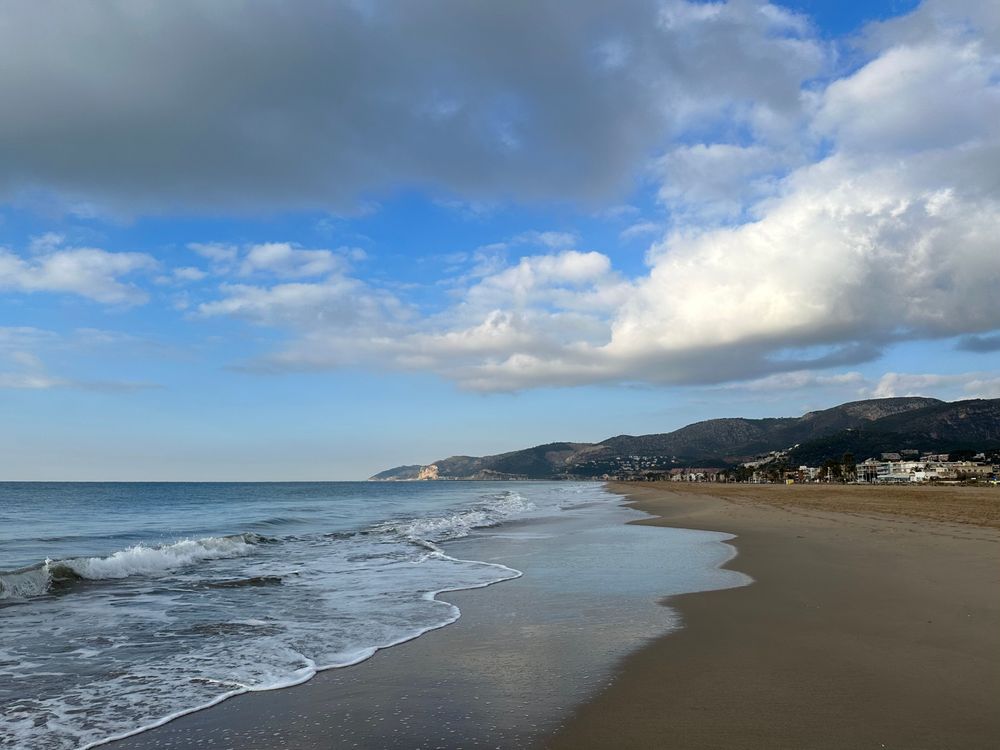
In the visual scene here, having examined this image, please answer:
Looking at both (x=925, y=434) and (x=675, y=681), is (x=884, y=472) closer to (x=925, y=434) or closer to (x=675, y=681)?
(x=925, y=434)

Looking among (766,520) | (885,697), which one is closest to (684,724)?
(885,697)

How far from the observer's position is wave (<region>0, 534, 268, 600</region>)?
11.7m

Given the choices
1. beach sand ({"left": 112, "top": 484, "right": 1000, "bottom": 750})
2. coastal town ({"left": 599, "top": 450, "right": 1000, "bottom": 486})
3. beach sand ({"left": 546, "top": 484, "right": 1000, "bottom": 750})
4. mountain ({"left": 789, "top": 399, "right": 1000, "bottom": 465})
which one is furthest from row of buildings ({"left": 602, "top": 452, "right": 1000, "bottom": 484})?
beach sand ({"left": 112, "top": 484, "right": 1000, "bottom": 750})

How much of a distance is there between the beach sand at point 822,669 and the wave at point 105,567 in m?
11.2

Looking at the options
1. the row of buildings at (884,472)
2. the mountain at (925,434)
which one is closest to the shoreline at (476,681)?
the row of buildings at (884,472)

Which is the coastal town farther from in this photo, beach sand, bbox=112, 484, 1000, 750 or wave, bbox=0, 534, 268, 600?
beach sand, bbox=112, 484, 1000, 750

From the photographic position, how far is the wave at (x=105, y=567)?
38.5 ft

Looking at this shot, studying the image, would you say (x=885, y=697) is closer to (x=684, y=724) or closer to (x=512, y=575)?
(x=684, y=724)

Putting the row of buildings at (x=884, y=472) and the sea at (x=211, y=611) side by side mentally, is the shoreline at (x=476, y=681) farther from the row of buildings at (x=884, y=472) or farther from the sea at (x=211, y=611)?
the row of buildings at (x=884, y=472)

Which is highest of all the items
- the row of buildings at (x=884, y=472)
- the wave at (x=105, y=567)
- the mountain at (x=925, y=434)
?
the mountain at (x=925, y=434)

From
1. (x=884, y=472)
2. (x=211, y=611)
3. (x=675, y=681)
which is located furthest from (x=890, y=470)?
(x=675, y=681)

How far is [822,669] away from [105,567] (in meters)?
14.1

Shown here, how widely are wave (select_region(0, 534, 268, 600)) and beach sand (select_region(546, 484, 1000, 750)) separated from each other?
11198 mm

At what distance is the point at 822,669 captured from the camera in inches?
226
